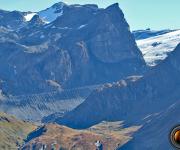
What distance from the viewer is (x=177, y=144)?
10.1m

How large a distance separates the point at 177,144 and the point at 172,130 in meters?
0.22

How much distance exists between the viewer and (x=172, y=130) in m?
10.3
